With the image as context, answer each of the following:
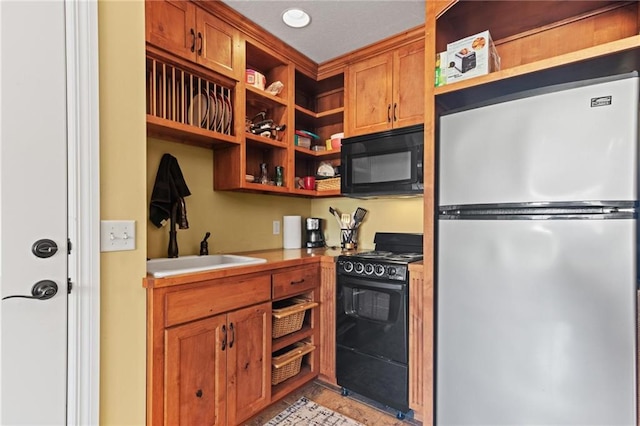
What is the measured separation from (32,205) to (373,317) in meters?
1.74

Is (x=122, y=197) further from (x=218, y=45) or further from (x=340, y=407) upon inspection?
(x=340, y=407)

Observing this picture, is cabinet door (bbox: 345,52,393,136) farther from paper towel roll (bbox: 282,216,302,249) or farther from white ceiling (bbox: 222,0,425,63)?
paper towel roll (bbox: 282,216,302,249)

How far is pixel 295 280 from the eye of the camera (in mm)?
2021

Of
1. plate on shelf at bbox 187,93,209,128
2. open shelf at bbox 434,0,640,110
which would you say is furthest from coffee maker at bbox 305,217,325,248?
open shelf at bbox 434,0,640,110

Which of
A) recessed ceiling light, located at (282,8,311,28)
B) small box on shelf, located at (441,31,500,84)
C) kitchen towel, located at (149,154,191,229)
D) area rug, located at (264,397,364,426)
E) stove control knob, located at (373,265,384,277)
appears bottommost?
area rug, located at (264,397,364,426)

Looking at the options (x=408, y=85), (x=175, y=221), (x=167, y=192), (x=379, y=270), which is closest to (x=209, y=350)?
(x=175, y=221)

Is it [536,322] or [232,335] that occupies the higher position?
[536,322]

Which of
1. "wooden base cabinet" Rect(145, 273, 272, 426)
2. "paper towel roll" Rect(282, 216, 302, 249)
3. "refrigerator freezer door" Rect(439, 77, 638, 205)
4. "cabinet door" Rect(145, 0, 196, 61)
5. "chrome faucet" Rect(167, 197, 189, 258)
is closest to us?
"refrigerator freezer door" Rect(439, 77, 638, 205)

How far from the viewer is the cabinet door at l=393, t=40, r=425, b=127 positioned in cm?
212

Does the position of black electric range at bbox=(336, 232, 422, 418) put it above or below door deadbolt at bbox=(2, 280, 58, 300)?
below

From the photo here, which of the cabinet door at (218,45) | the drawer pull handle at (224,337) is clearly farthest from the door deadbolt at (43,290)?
the cabinet door at (218,45)

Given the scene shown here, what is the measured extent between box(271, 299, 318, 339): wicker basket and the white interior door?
1.06 meters

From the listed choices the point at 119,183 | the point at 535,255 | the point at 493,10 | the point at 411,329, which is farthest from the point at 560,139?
the point at 119,183

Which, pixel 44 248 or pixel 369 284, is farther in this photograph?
pixel 369 284
